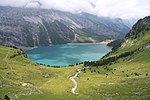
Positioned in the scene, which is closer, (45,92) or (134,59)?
(45,92)

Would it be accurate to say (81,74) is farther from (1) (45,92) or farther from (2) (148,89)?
(2) (148,89)

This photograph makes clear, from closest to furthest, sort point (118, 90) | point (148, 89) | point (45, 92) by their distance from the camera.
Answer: point (148, 89), point (118, 90), point (45, 92)

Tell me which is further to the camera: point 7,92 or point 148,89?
point 7,92

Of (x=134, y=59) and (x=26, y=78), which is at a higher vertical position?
(x=134, y=59)

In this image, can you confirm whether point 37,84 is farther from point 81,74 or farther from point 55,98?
point 81,74

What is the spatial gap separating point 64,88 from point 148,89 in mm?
34916

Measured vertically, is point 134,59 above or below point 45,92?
above

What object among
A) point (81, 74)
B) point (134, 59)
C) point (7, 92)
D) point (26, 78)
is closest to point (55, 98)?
point (7, 92)

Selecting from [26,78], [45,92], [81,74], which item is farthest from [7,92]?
[81,74]

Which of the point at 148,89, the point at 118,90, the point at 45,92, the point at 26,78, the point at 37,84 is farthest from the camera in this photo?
the point at 26,78

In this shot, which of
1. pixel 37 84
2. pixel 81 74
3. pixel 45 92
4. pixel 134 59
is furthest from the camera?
pixel 134 59

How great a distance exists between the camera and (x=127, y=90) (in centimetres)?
9231

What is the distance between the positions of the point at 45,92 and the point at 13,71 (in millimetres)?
37305

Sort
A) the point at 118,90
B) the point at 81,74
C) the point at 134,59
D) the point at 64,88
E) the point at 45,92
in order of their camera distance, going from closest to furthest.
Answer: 1. the point at 118,90
2. the point at 45,92
3. the point at 64,88
4. the point at 81,74
5. the point at 134,59
